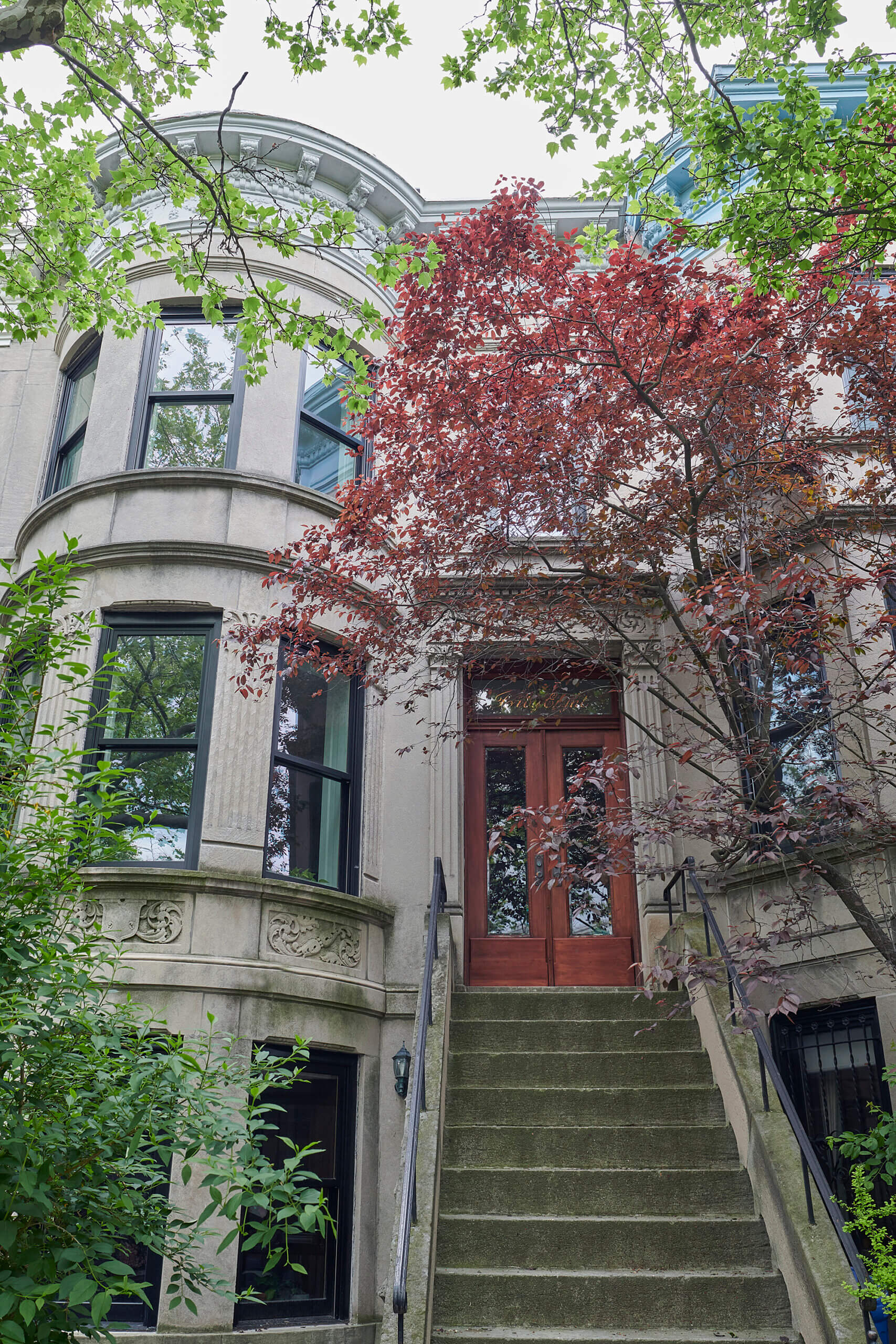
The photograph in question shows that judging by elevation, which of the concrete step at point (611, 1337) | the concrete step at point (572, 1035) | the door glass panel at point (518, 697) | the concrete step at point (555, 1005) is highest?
the door glass panel at point (518, 697)

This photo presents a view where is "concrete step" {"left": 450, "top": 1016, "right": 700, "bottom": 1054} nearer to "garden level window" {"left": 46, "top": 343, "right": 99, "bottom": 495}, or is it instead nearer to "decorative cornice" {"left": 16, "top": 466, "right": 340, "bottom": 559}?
"decorative cornice" {"left": 16, "top": 466, "right": 340, "bottom": 559}

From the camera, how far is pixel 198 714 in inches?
333

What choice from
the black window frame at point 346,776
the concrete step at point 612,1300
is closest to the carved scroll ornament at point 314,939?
the black window frame at point 346,776

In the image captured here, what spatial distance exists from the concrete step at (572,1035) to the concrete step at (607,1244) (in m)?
1.82

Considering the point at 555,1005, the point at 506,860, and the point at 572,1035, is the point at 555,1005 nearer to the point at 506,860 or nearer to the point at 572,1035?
the point at 572,1035

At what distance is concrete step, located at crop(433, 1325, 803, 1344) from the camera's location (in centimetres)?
516

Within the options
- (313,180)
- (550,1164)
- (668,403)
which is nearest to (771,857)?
(550,1164)

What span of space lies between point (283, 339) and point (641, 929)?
5.82 m

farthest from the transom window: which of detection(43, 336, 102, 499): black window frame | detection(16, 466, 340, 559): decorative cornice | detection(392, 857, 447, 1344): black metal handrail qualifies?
detection(392, 857, 447, 1344): black metal handrail

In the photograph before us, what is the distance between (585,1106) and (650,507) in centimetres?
408

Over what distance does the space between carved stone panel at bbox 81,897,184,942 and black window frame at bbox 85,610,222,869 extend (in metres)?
0.29

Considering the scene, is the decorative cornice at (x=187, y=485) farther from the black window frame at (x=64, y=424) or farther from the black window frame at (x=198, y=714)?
the black window frame at (x=64, y=424)

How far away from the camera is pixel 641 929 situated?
927cm

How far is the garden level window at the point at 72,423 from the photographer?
1044 cm
